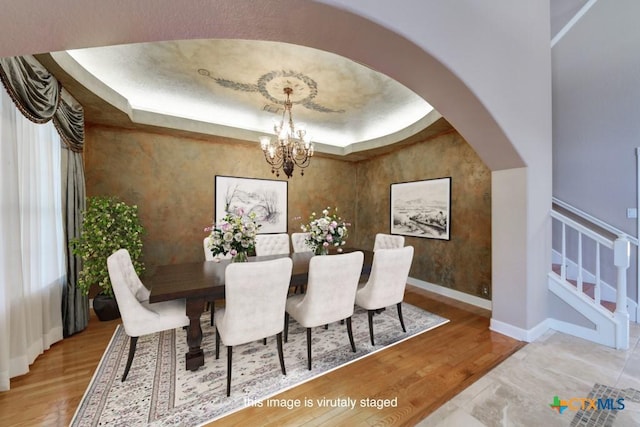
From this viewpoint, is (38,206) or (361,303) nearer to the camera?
(38,206)

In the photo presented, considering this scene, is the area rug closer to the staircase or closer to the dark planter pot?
the dark planter pot

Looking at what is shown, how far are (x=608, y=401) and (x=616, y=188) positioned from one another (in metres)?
2.52

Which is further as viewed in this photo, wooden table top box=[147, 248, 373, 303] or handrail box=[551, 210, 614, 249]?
handrail box=[551, 210, 614, 249]

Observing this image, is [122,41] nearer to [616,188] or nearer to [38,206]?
[38,206]

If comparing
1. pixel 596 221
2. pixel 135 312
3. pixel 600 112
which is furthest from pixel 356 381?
pixel 600 112

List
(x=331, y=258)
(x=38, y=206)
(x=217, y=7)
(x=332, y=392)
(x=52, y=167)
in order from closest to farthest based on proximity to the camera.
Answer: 1. (x=217, y=7)
2. (x=332, y=392)
3. (x=331, y=258)
4. (x=38, y=206)
5. (x=52, y=167)

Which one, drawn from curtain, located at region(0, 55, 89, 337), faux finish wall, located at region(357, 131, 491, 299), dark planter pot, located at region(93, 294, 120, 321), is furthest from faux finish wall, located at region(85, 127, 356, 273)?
faux finish wall, located at region(357, 131, 491, 299)

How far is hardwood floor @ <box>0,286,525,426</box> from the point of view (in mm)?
1637

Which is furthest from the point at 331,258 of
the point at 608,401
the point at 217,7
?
the point at 608,401

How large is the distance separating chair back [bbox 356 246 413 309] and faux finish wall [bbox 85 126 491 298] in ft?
5.71

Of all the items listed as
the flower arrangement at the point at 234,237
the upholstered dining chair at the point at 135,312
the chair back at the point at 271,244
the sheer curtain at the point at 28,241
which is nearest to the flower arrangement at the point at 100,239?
the sheer curtain at the point at 28,241

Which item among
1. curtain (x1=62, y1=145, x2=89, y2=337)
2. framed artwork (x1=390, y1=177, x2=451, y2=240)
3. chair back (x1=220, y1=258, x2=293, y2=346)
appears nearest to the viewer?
chair back (x1=220, y1=258, x2=293, y2=346)

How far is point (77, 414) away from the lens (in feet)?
5.39

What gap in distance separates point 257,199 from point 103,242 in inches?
87.6
